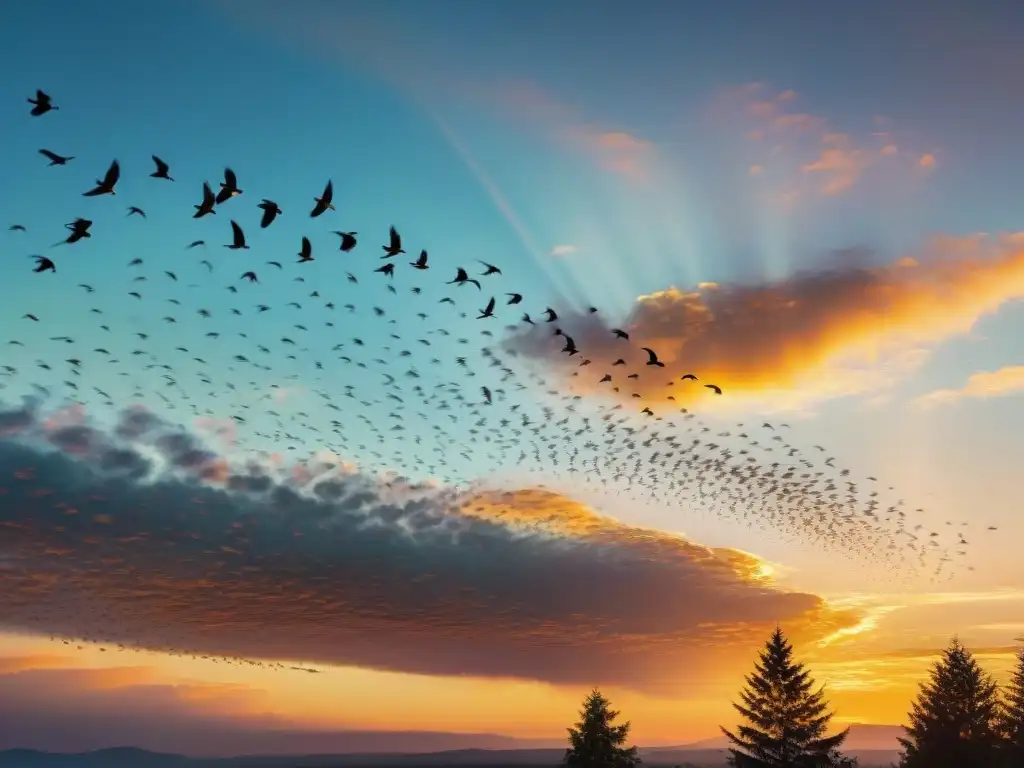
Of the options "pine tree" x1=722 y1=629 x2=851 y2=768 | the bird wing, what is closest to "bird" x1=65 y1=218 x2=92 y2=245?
the bird wing

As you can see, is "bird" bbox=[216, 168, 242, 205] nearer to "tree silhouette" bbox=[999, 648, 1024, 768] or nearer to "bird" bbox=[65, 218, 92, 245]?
"bird" bbox=[65, 218, 92, 245]

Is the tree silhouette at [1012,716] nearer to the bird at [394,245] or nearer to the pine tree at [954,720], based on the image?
the pine tree at [954,720]

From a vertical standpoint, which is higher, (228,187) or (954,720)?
(228,187)

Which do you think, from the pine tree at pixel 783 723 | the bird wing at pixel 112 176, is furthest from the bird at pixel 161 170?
the pine tree at pixel 783 723

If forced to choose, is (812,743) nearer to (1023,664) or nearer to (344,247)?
(1023,664)

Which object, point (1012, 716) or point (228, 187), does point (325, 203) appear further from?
point (1012, 716)

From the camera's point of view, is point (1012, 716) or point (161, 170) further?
point (1012, 716)

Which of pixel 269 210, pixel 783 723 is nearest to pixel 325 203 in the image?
pixel 269 210

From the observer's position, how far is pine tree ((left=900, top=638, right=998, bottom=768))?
199 feet

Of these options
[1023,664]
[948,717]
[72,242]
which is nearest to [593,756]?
[948,717]

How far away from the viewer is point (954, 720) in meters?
62.3

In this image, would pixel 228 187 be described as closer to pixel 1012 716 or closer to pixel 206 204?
pixel 206 204

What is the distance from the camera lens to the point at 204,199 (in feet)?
62.7

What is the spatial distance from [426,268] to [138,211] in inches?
362
